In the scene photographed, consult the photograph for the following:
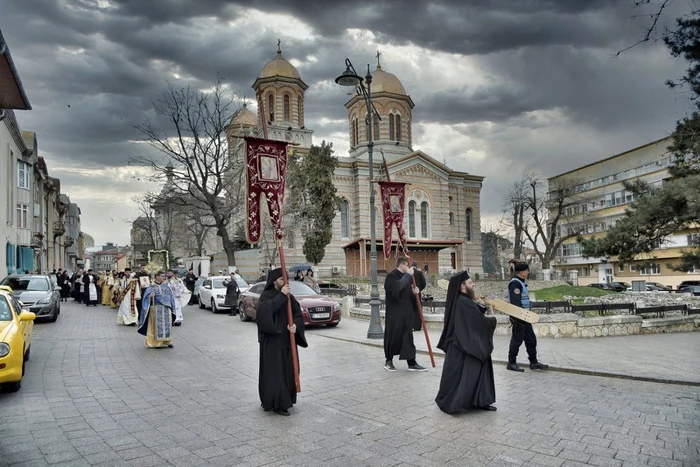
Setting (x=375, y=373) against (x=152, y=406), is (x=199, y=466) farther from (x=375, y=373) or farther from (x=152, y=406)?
Result: (x=375, y=373)

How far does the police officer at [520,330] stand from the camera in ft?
28.2

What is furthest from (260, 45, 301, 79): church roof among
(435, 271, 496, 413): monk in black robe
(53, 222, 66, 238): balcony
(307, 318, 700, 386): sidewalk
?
(435, 271, 496, 413): monk in black robe

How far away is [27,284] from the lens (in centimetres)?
1698

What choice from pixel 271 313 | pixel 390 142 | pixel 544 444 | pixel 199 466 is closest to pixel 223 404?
pixel 271 313

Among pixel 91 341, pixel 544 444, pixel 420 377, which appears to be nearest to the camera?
pixel 544 444

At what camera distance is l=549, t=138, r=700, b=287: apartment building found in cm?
4631

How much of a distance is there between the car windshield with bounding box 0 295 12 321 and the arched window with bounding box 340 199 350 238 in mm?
37152

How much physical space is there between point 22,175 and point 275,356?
31.4 m

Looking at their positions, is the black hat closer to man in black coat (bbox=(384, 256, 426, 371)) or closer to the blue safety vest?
man in black coat (bbox=(384, 256, 426, 371))

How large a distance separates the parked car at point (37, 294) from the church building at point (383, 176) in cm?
2396

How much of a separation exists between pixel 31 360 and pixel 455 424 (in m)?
8.27

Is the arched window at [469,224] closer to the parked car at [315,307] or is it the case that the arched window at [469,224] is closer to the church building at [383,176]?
the church building at [383,176]

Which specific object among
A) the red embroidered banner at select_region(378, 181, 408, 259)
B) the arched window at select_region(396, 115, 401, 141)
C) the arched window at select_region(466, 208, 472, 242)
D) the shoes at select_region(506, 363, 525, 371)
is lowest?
the shoes at select_region(506, 363, 525, 371)

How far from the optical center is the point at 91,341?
1227 centimetres
